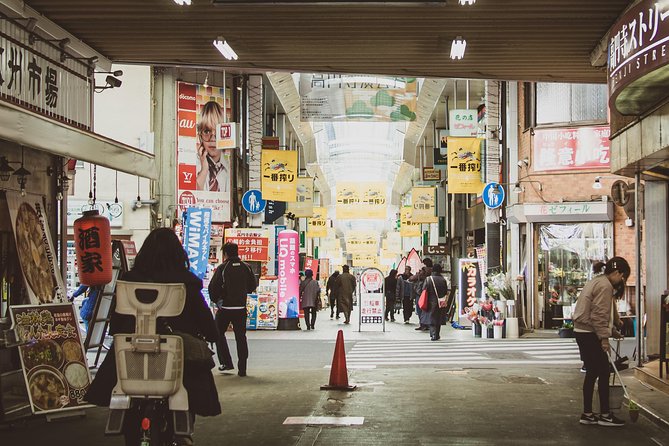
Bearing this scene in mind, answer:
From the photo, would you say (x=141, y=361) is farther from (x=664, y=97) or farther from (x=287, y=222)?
(x=287, y=222)

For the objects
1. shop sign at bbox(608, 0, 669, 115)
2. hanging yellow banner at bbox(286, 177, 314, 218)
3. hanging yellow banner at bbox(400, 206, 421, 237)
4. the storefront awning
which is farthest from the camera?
hanging yellow banner at bbox(400, 206, 421, 237)

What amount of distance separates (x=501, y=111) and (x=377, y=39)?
51.0ft

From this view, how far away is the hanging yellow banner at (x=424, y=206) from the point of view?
3822 cm

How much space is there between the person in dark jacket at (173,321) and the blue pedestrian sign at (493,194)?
2013cm

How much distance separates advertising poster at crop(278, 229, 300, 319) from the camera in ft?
83.6

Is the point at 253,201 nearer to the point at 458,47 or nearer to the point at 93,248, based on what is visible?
the point at 93,248

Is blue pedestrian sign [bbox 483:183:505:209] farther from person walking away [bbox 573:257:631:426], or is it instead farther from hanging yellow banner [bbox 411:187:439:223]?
A: person walking away [bbox 573:257:631:426]

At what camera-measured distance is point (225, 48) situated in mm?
12594

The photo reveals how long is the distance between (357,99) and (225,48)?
40.4ft

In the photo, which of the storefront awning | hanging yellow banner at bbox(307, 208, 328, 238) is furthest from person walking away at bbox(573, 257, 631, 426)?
hanging yellow banner at bbox(307, 208, 328, 238)

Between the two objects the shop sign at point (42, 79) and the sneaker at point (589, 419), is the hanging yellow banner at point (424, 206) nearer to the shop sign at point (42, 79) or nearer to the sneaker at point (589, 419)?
the shop sign at point (42, 79)

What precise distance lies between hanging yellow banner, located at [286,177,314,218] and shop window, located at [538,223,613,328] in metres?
13.6

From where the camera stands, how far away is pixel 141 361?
5.91 meters

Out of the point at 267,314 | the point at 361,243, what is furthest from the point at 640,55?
the point at 361,243
